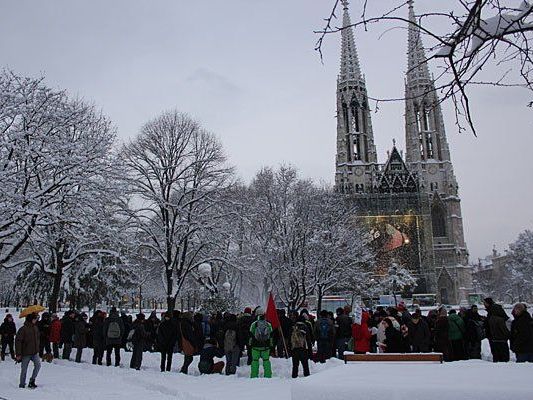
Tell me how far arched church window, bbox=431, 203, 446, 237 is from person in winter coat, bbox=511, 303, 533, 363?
66874 millimetres

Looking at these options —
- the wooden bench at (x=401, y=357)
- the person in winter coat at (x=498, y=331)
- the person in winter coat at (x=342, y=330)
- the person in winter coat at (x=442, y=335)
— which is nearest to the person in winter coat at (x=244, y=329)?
the person in winter coat at (x=342, y=330)

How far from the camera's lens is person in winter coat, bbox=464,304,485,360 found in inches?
512

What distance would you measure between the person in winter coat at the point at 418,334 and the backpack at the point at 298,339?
3.08 metres

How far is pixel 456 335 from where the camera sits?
12.6 meters

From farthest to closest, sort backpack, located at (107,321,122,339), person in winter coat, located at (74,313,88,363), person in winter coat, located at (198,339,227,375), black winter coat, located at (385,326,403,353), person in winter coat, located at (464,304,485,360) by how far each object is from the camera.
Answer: person in winter coat, located at (74,313,88,363)
backpack, located at (107,321,122,339)
person in winter coat, located at (198,339,227,375)
person in winter coat, located at (464,304,485,360)
black winter coat, located at (385,326,403,353)

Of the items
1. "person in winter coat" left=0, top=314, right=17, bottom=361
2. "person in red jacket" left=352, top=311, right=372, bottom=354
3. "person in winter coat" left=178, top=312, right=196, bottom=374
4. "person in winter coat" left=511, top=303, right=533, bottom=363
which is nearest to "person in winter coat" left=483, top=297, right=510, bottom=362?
"person in winter coat" left=511, top=303, right=533, bottom=363

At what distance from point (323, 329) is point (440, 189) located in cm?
6774

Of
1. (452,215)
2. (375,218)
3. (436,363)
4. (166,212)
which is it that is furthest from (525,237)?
(436,363)

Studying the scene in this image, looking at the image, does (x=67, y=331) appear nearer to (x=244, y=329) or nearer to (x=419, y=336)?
(x=244, y=329)

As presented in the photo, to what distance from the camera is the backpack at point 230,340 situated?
13.3m

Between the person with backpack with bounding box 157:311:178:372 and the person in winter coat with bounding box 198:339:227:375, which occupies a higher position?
the person with backpack with bounding box 157:311:178:372

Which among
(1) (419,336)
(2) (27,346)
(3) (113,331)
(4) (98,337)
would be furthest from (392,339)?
(4) (98,337)

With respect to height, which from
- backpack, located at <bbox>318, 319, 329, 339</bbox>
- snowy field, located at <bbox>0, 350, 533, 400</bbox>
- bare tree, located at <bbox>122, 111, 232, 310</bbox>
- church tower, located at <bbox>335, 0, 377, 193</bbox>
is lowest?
snowy field, located at <bbox>0, 350, 533, 400</bbox>

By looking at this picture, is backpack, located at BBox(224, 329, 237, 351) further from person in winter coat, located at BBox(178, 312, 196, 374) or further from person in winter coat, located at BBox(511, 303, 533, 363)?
person in winter coat, located at BBox(511, 303, 533, 363)
